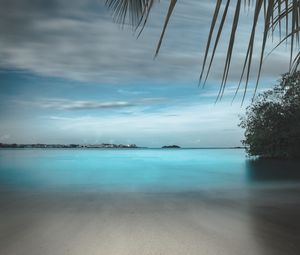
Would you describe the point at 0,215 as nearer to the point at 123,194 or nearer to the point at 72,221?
the point at 72,221

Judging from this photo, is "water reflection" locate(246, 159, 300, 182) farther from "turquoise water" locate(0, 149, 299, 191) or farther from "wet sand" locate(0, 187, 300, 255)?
"wet sand" locate(0, 187, 300, 255)

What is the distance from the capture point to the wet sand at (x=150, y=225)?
12.1 ft

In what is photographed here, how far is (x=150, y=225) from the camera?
4875 millimetres

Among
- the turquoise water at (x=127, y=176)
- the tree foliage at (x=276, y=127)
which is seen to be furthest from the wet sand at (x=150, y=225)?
the tree foliage at (x=276, y=127)

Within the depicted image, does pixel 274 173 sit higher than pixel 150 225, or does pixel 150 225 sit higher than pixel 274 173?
pixel 274 173

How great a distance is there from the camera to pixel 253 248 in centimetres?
360

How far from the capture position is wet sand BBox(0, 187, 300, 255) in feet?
12.1

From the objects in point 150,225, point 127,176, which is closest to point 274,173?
point 127,176

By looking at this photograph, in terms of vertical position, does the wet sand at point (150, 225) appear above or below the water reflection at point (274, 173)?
below

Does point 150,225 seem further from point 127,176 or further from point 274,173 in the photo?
point 274,173

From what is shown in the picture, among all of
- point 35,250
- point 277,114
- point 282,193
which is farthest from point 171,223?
point 277,114

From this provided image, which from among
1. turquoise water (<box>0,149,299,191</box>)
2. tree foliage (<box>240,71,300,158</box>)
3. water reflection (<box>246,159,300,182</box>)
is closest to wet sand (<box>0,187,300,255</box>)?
turquoise water (<box>0,149,299,191</box>)

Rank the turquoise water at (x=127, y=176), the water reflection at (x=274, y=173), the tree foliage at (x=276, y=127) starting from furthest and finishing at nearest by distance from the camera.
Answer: the tree foliage at (x=276, y=127)
the water reflection at (x=274, y=173)
the turquoise water at (x=127, y=176)

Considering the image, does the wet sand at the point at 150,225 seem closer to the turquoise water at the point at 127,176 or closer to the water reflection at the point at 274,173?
the turquoise water at the point at 127,176
